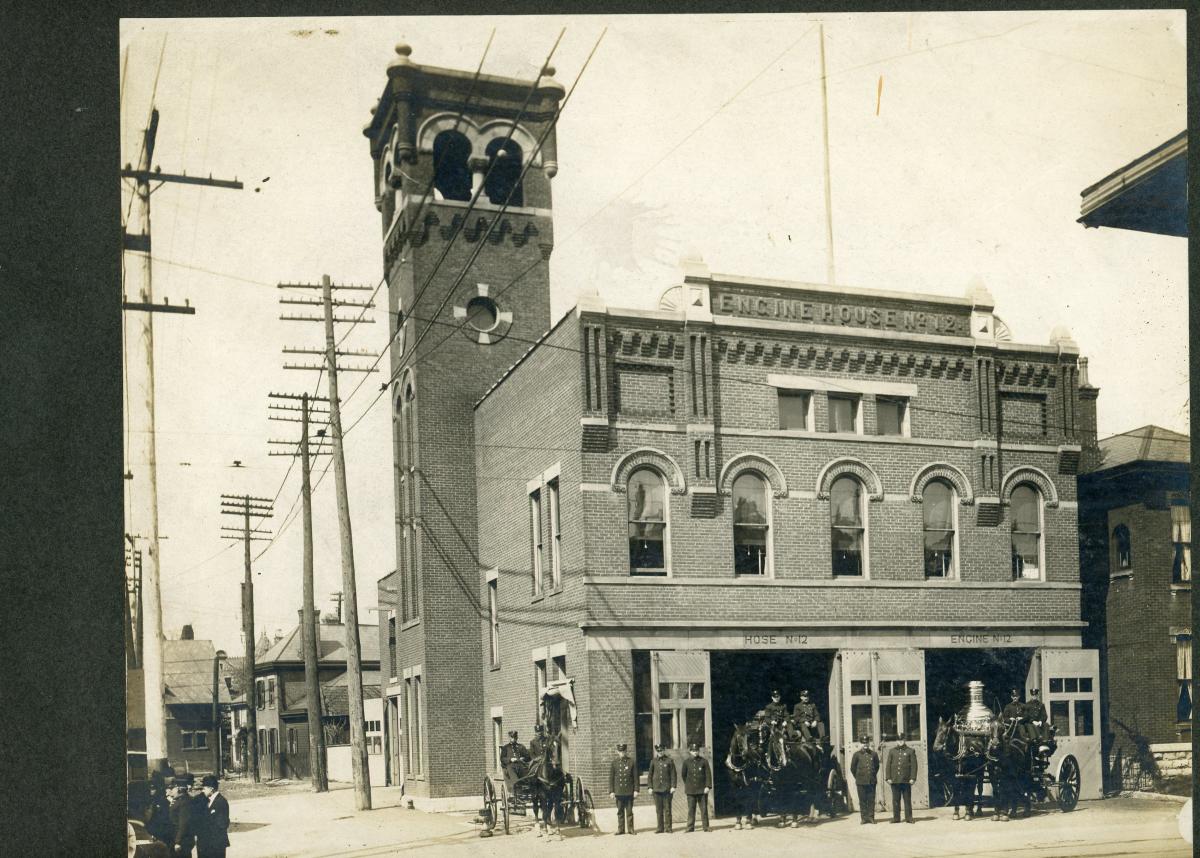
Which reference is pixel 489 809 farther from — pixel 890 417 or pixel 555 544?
pixel 890 417

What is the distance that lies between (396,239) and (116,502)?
14.0ft

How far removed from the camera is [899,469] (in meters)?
15.9

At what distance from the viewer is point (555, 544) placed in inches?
584

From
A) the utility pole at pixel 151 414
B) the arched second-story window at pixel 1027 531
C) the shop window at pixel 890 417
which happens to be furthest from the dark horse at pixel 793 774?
the utility pole at pixel 151 414

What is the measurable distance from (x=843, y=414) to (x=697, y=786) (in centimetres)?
492

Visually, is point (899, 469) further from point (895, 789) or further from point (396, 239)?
point (396, 239)

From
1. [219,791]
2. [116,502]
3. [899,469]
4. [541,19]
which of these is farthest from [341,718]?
[541,19]

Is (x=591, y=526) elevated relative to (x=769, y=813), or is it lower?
elevated

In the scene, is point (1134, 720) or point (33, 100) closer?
point (33, 100)

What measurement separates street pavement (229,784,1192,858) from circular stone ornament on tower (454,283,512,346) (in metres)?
5.99

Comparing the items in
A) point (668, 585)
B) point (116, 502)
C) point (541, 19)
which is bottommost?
point (668, 585)

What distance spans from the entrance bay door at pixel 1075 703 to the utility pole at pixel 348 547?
855 centimetres

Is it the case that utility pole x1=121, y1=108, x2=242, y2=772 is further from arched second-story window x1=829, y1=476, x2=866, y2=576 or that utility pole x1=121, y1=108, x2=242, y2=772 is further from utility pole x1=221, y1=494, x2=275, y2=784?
arched second-story window x1=829, y1=476, x2=866, y2=576

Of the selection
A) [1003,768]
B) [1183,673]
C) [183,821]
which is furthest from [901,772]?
[183,821]
